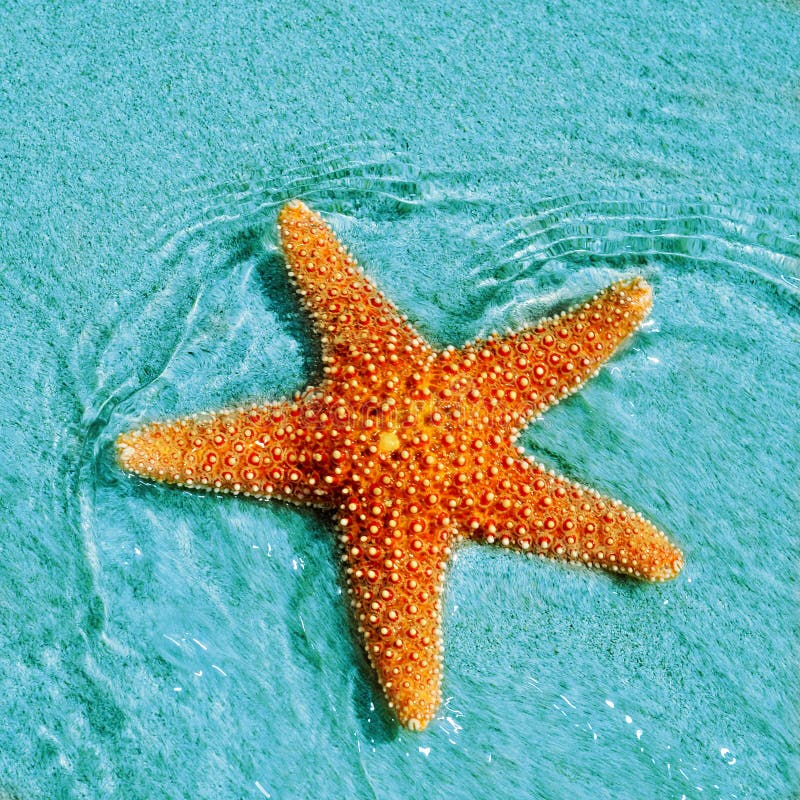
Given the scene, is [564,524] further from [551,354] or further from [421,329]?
[421,329]

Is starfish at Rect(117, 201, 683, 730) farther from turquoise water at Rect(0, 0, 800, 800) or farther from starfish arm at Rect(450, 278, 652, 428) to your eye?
turquoise water at Rect(0, 0, 800, 800)

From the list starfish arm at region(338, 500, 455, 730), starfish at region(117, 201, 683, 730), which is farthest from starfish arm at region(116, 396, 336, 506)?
starfish arm at region(338, 500, 455, 730)

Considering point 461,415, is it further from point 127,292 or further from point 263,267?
point 127,292

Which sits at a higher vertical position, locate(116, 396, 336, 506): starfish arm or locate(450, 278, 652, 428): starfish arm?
locate(450, 278, 652, 428): starfish arm

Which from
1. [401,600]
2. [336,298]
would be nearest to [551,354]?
[336,298]

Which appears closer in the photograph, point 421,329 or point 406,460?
point 406,460

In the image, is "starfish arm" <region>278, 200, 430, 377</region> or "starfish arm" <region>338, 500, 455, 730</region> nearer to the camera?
"starfish arm" <region>338, 500, 455, 730</region>

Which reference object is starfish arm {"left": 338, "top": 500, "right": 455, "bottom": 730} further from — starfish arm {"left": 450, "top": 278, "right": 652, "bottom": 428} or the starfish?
starfish arm {"left": 450, "top": 278, "right": 652, "bottom": 428}

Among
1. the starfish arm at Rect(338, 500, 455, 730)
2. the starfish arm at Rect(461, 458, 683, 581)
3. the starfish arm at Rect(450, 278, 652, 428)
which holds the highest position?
the starfish arm at Rect(450, 278, 652, 428)
